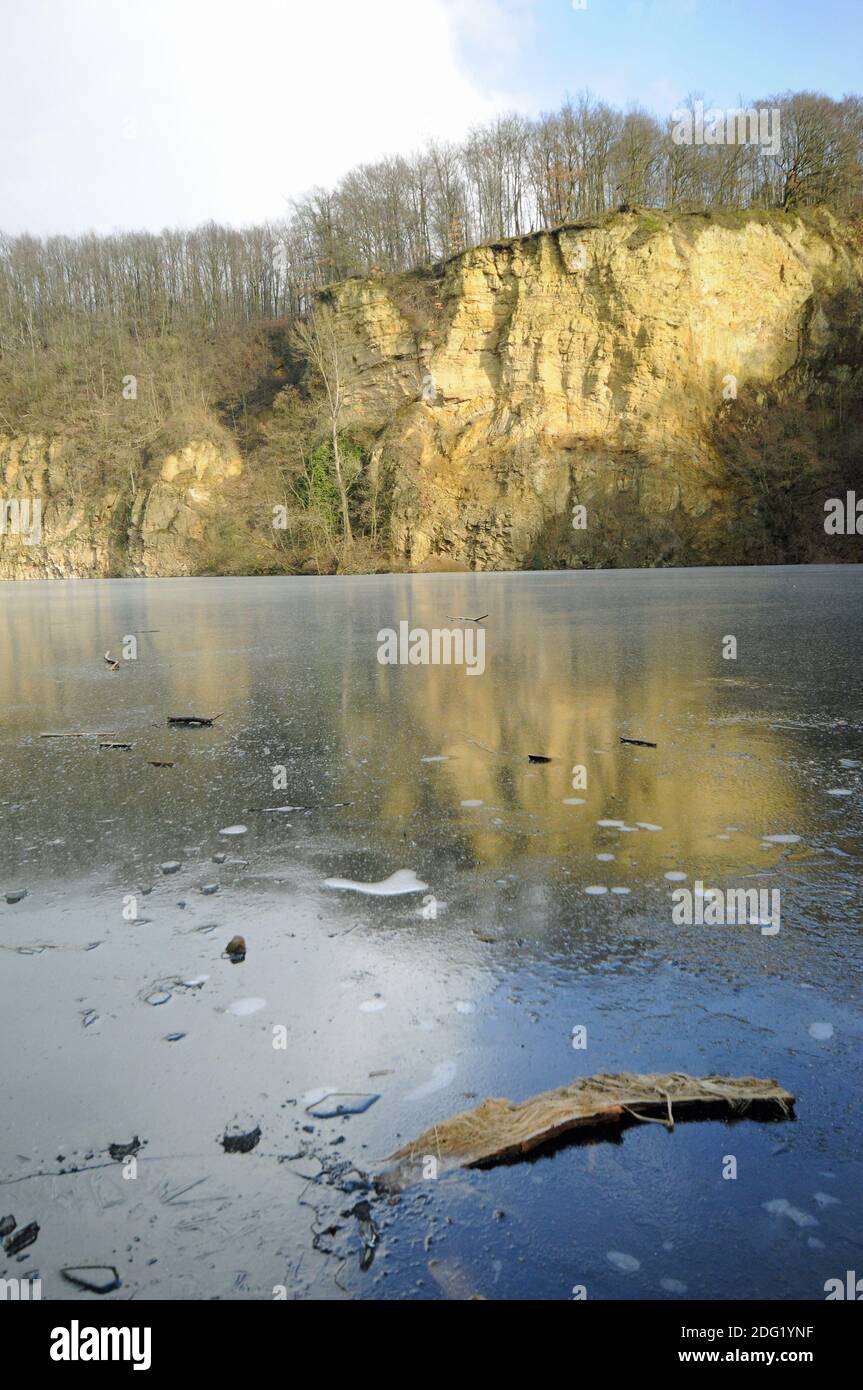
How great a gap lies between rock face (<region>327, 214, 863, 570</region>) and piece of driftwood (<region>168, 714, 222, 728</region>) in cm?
3346

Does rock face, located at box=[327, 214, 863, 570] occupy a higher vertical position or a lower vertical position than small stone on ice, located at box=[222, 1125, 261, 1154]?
higher

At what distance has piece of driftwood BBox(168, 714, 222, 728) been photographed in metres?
5.57

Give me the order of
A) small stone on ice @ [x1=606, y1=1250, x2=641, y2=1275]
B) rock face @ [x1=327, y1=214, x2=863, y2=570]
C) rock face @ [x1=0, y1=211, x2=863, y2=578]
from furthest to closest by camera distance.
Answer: rock face @ [x1=327, y1=214, x2=863, y2=570]
rock face @ [x1=0, y1=211, x2=863, y2=578]
small stone on ice @ [x1=606, y1=1250, x2=641, y2=1275]

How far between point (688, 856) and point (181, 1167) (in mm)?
2090

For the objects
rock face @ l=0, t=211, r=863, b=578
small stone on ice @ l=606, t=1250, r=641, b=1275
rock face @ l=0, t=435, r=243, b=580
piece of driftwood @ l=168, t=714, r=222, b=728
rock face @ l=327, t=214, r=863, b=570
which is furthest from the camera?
rock face @ l=0, t=435, r=243, b=580

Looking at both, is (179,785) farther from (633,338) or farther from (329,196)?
(329,196)

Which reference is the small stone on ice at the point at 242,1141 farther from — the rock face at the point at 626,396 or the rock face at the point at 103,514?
the rock face at the point at 103,514

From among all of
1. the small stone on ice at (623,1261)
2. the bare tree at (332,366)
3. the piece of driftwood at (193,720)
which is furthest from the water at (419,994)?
the bare tree at (332,366)

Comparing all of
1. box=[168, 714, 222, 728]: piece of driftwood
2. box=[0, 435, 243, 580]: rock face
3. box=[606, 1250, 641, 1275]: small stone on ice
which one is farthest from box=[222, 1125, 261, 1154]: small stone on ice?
A: box=[0, 435, 243, 580]: rock face

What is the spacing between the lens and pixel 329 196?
181ft

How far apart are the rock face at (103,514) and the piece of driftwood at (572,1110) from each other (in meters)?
45.1

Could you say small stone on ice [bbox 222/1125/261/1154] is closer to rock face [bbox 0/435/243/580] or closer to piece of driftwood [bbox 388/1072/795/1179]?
piece of driftwood [bbox 388/1072/795/1179]

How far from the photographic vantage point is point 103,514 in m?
48.2

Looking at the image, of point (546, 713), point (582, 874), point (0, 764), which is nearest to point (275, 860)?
point (582, 874)
